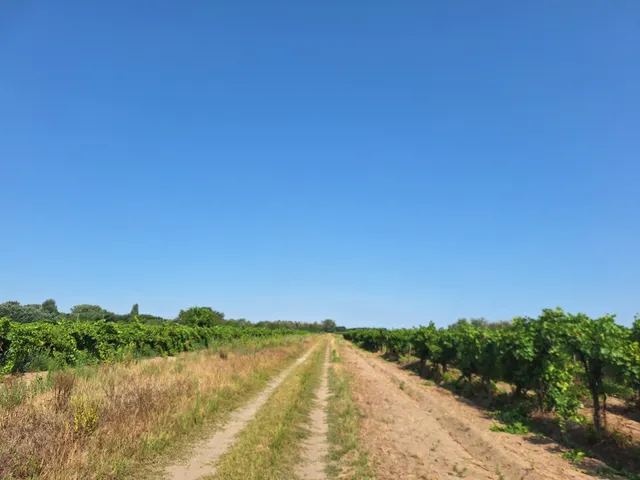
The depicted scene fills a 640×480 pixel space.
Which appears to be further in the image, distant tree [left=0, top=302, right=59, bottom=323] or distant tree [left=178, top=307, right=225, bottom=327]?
distant tree [left=178, top=307, right=225, bottom=327]

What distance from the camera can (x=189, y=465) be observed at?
26.7ft

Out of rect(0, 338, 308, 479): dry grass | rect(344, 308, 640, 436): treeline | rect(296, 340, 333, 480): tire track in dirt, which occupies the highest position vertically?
rect(344, 308, 640, 436): treeline

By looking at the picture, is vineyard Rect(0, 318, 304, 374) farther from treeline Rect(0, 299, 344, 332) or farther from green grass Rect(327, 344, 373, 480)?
green grass Rect(327, 344, 373, 480)

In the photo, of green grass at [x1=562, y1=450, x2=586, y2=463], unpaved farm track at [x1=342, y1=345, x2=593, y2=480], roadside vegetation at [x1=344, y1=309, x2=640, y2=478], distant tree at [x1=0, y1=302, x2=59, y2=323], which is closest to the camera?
unpaved farm track at [x1=342, y1=345, x2=593, y2=480]

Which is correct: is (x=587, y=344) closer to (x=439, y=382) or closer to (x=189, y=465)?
(x=189, y=465)

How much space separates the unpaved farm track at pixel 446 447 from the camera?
28.8 feet

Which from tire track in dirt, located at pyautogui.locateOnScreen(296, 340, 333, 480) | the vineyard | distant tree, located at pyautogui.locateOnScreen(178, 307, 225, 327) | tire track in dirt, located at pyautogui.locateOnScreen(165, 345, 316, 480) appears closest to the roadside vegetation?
tire track in dirt, located at pyautogui.locateOnScreen(296, 340, 333, 480)

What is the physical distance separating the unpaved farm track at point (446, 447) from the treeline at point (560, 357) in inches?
102

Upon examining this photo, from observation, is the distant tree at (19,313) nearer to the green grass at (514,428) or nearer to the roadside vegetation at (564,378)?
the roadside vegetation at (564,378)

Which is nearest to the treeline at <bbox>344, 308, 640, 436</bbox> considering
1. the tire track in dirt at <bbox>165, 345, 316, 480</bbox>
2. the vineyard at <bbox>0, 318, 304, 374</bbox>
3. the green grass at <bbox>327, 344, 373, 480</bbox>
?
the green grass at <bbox>327, 344, 373, 480</bbox>

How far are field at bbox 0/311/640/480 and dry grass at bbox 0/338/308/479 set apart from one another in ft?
0.12

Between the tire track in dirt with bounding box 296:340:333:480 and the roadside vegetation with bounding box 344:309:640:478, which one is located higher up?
the roadside vegetation with bounding box 344:309:640:478

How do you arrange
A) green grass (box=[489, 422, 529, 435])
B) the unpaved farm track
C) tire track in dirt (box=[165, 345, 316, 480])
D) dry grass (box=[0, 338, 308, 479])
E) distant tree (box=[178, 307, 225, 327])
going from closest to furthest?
dry grass (box=[0, 338, 308, 479]), tire track in dirt (box=[165, 345, 316, 480]), the unpaved farm track, green grass (box=[489, 422, 529, 435]), distant tree (box=[178, 307, 225, 327])

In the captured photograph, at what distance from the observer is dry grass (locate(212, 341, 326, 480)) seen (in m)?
7.87
